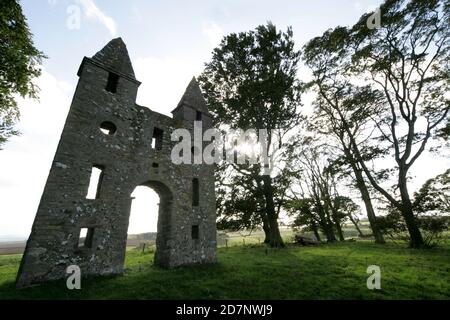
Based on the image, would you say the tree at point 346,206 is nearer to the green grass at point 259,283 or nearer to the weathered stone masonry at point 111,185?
the green grass at point 259,283

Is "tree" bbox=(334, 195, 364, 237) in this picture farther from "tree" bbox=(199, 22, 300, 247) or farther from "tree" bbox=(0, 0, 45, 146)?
"tree" bbox=(0, 0, 45, 146)

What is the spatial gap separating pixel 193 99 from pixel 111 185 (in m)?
8.09

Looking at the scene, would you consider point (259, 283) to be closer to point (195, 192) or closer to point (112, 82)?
point (195, 192)

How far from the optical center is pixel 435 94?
16.5 m

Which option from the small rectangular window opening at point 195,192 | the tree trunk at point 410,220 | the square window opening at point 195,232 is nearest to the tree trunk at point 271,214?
the small rectangular window opening at point 195,192

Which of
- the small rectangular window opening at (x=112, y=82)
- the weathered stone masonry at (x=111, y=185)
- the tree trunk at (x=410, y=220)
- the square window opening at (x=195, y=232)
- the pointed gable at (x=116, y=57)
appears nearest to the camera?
the weathered stone masonry at (x=111, y=185)

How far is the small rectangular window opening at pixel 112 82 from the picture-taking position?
11.4 m

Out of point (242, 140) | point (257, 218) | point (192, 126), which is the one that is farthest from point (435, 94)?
point (192, 126)

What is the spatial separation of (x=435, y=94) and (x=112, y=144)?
22.4 m

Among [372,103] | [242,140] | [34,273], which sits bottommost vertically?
[34,273]

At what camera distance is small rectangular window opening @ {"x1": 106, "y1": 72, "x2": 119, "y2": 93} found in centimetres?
1138

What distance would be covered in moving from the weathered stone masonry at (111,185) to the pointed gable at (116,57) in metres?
0.05

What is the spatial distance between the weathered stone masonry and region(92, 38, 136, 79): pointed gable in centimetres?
5

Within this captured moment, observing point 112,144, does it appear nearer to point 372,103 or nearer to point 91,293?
point 91,293
